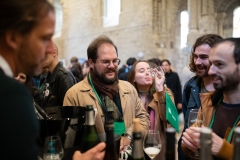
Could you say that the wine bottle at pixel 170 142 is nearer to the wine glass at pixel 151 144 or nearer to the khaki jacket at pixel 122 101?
the wine glass at pixel 151 144

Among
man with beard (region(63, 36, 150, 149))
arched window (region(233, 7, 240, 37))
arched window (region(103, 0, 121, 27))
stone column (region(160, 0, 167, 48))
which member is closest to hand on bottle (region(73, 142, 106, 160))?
man with beard (region(63, 36, 150, 149))

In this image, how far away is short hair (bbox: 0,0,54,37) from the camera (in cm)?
76

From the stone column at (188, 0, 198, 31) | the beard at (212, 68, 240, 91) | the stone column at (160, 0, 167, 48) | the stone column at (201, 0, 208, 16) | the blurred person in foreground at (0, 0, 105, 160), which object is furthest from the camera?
the stone column at (160, 0, 167, 48)

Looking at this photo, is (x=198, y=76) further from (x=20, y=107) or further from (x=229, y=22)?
(x=229, y=22)

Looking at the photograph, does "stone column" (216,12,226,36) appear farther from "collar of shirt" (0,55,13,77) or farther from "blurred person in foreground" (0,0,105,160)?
"collar of shirt" (0,55,13,77)

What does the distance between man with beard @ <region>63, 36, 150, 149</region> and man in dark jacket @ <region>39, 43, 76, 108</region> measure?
0.45m

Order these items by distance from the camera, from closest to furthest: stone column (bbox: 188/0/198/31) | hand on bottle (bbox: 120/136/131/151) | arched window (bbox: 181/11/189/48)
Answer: hand on bottle (bbox: 120/136/131/151)
stone column (bbox: 188/0/198/31)
arched window (bbox: 181/11/189/48)

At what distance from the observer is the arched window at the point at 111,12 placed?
10.2 meters

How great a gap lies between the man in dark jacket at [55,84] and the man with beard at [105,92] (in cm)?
45

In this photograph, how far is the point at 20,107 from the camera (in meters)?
0.71

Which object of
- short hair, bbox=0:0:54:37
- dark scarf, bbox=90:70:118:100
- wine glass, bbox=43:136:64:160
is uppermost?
short hair, bbox=0:0:54:37

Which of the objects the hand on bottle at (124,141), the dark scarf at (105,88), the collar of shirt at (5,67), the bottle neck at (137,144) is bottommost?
the hand on bottle at (124,141)

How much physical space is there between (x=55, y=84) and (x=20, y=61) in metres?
1.68

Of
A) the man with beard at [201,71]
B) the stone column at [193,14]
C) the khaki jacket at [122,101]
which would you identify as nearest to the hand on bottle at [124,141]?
the khaki jacket at [122,101]
